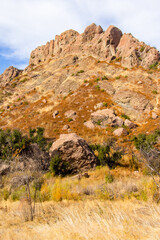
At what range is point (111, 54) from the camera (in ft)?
90.9

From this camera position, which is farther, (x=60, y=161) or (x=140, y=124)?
(x=140, y=124)

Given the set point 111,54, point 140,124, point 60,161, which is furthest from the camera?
point 111,54

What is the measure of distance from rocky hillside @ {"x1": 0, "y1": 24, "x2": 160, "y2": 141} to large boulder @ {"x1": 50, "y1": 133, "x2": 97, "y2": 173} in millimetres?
4891

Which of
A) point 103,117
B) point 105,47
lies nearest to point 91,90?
point 103,117

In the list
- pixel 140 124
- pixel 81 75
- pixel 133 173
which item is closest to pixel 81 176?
pixel 133 173

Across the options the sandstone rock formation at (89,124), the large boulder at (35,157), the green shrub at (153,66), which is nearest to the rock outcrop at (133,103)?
the sandstone rock formation at (89,124)

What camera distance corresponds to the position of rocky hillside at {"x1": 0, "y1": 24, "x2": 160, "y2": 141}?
1465 cm

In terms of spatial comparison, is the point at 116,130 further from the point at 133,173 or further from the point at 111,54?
the point at 111,54

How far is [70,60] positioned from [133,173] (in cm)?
3097

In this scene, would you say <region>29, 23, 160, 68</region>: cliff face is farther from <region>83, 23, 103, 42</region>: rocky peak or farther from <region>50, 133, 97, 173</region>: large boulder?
<region>50, 133, 97, 173</region>: large boulder

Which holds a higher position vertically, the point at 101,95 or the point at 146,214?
the point at 101,95

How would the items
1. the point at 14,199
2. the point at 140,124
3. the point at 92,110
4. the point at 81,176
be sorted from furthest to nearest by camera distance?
the point at 92,110, the point at 140,124, the point at 81,176, the point at 14,199

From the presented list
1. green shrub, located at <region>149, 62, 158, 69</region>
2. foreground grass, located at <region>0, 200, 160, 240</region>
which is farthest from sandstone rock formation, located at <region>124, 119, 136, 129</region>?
green shrub, located at <region>149, 62, 158, 69</region>

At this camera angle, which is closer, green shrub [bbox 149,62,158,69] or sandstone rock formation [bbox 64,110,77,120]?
sandstone rock formation [bbox 64,110,77,120]
